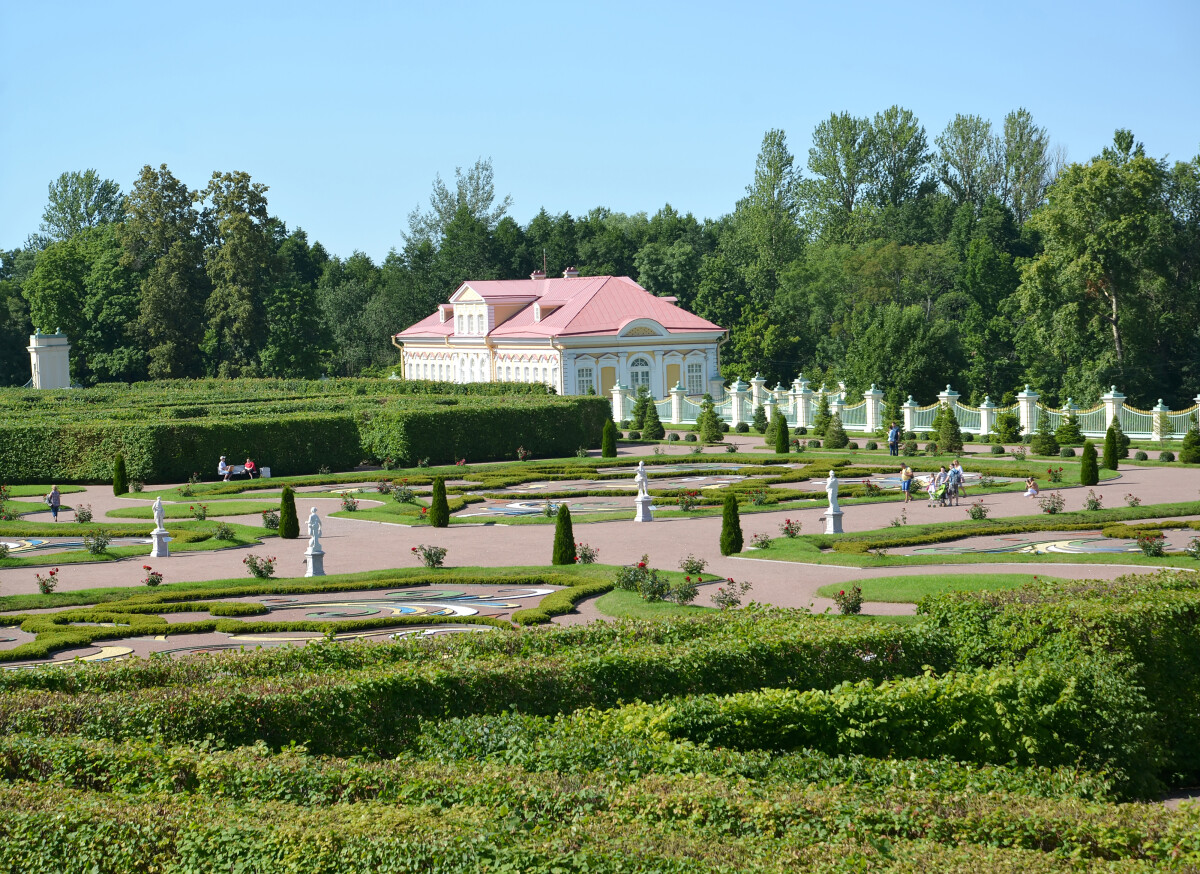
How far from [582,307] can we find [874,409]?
740 inches

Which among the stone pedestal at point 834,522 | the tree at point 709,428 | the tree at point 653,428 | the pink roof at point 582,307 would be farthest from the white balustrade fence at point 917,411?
the stone pedestal at point 834,522

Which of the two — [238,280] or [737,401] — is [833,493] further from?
[238,280]


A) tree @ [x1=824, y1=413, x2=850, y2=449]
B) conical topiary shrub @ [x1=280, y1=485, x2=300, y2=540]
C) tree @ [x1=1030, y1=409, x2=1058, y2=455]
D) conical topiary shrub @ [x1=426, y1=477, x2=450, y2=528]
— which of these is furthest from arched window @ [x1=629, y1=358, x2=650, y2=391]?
conical topiary shrub @ [x1=280, y1=485, x2=300, y2=540]

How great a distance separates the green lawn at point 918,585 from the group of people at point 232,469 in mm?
23751

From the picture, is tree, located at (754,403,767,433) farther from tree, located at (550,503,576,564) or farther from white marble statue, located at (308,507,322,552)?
white marble statue, located at (308,507,322,552)

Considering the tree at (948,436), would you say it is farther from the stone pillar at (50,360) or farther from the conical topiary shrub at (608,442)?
the stone pillar at (50,360)

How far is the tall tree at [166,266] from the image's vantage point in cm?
7269

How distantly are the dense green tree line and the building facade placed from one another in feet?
15.0

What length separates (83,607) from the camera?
20.8 meters

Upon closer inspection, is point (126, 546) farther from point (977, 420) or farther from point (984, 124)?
point (984, 124)

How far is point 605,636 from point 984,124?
7941 cm

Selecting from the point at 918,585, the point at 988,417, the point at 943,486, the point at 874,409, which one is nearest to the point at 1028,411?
the point at 988,417

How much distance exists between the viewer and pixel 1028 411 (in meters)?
44.9

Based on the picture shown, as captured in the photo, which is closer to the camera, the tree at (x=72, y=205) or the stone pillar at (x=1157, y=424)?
the stone pillar at (x=1157, y=424)
